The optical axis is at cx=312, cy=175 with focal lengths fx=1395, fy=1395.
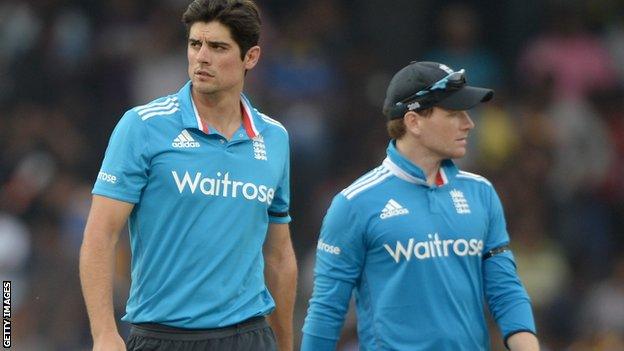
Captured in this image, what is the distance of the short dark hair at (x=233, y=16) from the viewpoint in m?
5.66

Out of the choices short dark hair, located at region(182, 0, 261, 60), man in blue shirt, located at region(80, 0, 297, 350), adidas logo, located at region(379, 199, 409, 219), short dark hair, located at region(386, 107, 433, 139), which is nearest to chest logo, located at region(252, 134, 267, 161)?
man in blue shirt, located at region(80, 0, 297, 350)

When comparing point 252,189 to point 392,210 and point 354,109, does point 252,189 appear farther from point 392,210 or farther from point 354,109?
point 354,109

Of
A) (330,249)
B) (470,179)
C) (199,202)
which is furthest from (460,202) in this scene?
(199,202)

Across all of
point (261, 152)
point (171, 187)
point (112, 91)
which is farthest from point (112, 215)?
point (112, 91)

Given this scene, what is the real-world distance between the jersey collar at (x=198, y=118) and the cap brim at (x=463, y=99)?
84 cm

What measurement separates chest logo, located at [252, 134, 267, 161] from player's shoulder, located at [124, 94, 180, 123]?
360 millimetres

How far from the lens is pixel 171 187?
17.9 ft

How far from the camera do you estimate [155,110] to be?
219 inches

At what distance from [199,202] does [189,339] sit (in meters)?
0.55

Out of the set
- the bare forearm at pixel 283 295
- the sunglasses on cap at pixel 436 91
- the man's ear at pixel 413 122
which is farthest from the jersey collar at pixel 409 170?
the bare forearm at pixel 283 295

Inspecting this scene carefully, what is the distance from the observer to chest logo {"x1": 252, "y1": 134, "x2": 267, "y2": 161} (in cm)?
575

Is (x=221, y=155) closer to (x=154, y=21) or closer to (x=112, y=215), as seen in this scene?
(x=112, y=215)

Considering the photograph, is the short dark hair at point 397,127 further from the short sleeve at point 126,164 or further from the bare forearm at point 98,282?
the bare forearm at point 98,282

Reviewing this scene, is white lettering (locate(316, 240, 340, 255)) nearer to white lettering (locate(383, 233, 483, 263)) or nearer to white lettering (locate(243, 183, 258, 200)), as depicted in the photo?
white lettering (locate(383, 233, 483, 263))
